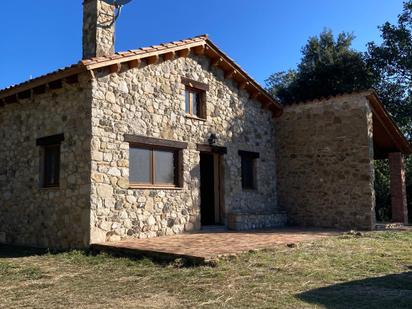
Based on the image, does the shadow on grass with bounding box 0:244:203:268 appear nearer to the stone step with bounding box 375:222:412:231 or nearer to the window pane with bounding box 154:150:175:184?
the window pane with bounding box 154:150:175:184

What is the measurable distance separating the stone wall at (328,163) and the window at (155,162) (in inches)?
178

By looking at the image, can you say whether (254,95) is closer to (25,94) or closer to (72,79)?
(72,79)

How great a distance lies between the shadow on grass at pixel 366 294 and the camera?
4996 millimetres

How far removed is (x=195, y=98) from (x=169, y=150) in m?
2.02

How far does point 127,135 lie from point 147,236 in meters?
2.40

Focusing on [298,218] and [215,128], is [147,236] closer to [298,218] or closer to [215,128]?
[215,128]

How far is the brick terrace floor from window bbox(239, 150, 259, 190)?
314 cm

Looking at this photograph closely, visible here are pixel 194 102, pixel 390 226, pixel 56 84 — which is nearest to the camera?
pixel 56 84

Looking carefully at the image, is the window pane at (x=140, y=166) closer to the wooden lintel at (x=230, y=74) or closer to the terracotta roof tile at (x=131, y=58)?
the terracotta roof tile at (x=131, y=58)

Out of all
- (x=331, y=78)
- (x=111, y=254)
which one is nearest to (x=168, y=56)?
(x=111, y=254)

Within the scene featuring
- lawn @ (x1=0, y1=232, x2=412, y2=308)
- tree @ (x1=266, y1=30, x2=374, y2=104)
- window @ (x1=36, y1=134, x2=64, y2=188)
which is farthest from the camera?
tree @ (x1=266, y1=30, x2=374, y2=104)

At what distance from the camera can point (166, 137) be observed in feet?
36.5

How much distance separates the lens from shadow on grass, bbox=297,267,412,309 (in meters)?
5.00

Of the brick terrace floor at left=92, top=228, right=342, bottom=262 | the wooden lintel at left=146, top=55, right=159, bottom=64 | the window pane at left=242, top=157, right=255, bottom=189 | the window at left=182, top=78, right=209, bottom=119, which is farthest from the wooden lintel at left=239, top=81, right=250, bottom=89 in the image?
the brick terrace floor at left=92, top=228, right=342, bottom=262
